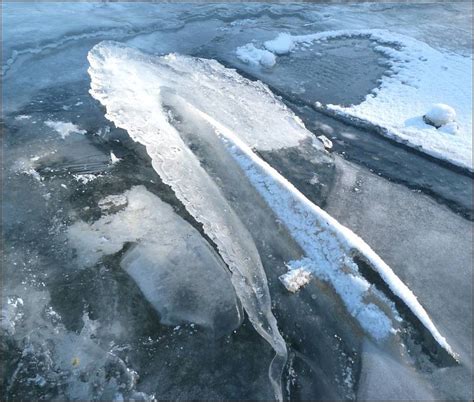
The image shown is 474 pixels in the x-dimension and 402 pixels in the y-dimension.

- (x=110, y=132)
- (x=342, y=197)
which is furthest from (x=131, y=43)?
(x=342, y=197)

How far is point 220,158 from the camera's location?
12.2 ft

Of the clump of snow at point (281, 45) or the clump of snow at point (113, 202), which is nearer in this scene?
the clump of snow at point (113, 202)

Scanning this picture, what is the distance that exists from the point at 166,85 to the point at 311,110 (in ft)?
5.51

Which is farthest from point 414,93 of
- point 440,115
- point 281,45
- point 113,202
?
point 113,202

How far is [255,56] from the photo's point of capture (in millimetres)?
5969

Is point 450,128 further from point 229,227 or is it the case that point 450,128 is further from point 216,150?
point 229,227

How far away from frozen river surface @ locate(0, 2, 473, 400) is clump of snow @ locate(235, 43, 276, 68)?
0.04 meters

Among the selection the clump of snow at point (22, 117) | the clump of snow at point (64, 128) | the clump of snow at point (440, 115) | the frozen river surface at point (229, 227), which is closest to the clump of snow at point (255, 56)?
the frozen river surface at point (229, 227)

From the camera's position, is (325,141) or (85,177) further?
(325,141)

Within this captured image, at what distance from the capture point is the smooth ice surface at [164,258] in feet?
8.58

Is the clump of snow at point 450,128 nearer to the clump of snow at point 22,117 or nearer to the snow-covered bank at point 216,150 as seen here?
the snow-covered bank at point 216,150

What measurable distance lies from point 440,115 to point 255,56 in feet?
8.66

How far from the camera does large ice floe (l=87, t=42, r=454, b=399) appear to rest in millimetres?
2699

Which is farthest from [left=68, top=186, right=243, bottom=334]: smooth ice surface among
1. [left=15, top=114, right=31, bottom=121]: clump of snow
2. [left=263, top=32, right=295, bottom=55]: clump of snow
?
[left=263, top=32, right=295, bottom=55]: clump of snow
